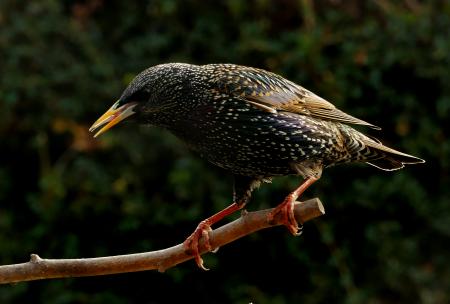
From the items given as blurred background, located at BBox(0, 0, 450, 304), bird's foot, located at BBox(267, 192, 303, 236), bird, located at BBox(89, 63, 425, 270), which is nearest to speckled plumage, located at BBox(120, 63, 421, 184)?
bird, located at BBox(89, 63, 425, 270)

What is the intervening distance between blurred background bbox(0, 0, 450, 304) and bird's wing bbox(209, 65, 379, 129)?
1.63 metres

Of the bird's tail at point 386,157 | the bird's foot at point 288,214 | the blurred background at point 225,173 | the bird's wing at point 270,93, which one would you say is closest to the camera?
the bird's foot at point 288,214

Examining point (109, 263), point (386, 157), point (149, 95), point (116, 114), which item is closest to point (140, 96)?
point (149, 95)

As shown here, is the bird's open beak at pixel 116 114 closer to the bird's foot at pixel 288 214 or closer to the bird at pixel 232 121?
the bird at pixel 232 121

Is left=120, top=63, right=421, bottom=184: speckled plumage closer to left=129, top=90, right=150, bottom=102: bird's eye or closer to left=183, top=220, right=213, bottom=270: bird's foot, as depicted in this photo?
left=129, top=90, right=150, bottom=102: bird's eye

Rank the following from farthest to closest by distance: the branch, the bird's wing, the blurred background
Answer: the blurred background, the bird's wing, the branch

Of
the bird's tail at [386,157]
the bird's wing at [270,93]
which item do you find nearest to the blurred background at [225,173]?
the bird's tail at [386,157]

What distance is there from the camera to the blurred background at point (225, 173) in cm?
537

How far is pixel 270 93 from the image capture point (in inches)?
136

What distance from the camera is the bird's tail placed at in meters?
3.69

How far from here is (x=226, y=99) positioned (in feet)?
10.9

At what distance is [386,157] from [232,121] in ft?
2.83

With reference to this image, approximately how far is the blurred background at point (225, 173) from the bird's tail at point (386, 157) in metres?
1.51

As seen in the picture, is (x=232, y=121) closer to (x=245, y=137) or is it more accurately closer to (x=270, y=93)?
(x=245, y=137)
